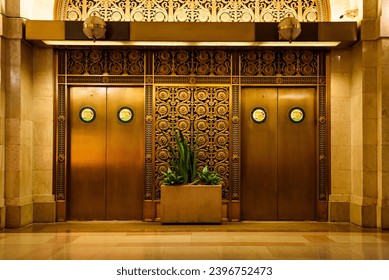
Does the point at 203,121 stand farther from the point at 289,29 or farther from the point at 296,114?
Result: the point at 289,29

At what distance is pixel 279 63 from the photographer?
27.2 ft

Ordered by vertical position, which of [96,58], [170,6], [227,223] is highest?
[170,6]

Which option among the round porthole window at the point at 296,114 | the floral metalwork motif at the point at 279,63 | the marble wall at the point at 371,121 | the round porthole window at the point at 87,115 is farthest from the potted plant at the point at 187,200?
the marble wall at the point at 371,121

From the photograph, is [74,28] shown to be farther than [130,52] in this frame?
No

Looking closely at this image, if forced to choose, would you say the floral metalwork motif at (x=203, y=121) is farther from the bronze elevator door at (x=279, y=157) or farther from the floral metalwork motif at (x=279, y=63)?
the floral metalwork motif at (x=279, y=63)

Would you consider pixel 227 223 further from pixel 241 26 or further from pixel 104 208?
pixel 241 26

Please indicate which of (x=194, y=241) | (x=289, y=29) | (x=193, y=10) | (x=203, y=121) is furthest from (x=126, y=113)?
(x=289, y=29)

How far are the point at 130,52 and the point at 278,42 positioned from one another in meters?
2.58

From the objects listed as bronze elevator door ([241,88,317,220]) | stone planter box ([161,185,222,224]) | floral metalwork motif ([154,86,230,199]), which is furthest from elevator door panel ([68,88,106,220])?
bronze elevator door ([241,88,317,220])

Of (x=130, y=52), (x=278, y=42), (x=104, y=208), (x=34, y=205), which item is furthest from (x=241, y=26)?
(x=34, y=205)

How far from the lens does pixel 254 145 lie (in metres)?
8.36

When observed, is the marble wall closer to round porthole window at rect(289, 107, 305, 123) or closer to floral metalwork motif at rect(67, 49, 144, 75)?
round porthole window at rect(289, 107, 305, 123)

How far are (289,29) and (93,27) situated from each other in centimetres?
306

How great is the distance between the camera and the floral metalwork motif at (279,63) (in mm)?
8266
